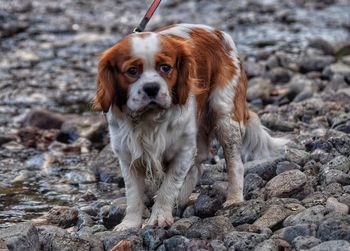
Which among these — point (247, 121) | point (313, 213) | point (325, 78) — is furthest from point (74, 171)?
point (325, 78)

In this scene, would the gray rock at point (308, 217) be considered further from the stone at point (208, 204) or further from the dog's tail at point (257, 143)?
the dog's tail at point (257, 143)

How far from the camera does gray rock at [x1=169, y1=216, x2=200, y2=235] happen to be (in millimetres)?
3926

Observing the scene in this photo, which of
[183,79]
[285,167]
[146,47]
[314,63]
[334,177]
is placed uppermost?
[146,47]

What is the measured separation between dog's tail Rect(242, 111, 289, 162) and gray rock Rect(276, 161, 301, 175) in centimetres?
25

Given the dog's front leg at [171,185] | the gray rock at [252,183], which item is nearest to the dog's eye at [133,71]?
the dog's front leg at [171,185]

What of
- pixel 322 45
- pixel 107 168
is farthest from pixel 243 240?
pixel 322 45

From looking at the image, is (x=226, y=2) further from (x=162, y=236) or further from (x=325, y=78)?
(x=162, y=236)

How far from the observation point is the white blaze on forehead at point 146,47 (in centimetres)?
378

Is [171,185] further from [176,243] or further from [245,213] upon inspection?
[176,243]

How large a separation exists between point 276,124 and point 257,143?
112cm

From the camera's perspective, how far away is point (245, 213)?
404 cm

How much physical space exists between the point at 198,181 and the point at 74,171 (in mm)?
1254

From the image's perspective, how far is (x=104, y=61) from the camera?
393 centimetres

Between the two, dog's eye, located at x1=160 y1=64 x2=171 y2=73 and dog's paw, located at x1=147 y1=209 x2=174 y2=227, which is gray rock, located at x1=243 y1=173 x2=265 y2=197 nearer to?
dog's paw, located at x1=147 y1=209 x2=174 y2=227
